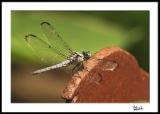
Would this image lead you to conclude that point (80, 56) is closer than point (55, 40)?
Yes

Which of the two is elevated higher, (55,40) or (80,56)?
(55,40)

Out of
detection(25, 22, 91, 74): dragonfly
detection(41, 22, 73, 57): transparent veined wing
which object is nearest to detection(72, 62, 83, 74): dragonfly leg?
detection(25, 22, 91, 74): dragonfly

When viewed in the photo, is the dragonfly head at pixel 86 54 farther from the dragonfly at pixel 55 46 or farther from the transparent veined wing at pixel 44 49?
the transparent veined wing at pixel 44 49

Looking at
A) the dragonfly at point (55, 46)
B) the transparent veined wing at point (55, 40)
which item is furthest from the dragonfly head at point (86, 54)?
the transparent veined wing at point (55, 40)

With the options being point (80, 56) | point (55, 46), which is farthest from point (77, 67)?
point (55, 46)

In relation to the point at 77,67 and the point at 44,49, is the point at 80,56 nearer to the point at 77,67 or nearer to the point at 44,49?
the point at 77,67

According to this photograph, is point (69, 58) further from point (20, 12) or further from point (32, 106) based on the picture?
point (20, 12)

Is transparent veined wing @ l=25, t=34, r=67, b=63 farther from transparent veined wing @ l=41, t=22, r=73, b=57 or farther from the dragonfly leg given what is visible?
the dragonfly leg
